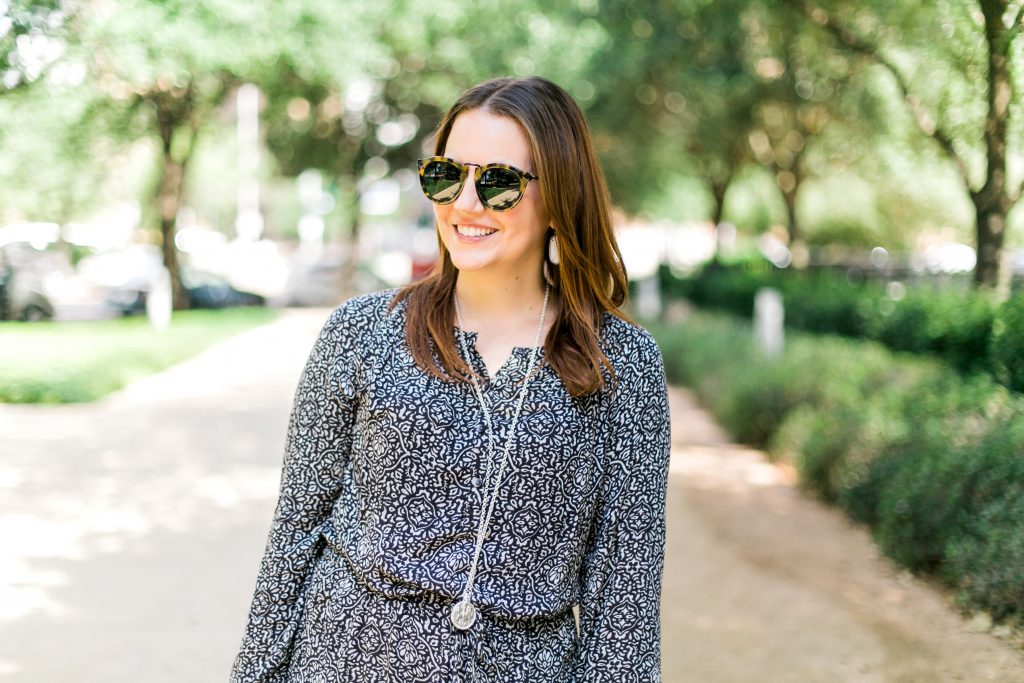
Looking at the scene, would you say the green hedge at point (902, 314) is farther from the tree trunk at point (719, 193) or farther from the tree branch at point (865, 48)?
the tree trunk at point (719, 193)

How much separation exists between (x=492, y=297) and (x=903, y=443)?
591 cm

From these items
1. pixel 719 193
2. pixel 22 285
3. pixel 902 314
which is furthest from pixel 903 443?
pixel 719 193

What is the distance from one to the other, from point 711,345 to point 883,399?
627 centimetres

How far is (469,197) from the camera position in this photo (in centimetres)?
214

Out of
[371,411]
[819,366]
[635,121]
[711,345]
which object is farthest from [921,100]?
[635,121]

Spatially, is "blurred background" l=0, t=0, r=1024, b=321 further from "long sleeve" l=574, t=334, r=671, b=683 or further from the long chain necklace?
the long chain necklace

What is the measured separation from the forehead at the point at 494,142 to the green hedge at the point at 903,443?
361 cm

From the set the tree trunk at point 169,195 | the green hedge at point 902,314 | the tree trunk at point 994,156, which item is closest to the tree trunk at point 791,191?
the green hedge at point 902,314

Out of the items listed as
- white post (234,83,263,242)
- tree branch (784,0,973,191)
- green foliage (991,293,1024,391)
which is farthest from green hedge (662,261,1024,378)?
white post (234,83,263,242)

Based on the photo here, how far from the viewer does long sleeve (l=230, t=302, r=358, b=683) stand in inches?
85.4

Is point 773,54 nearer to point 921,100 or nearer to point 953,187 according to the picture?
point 921,100

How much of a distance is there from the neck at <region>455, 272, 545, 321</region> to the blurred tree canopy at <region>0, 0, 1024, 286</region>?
3754 millimetres

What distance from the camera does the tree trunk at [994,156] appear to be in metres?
5.80

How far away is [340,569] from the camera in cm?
214
